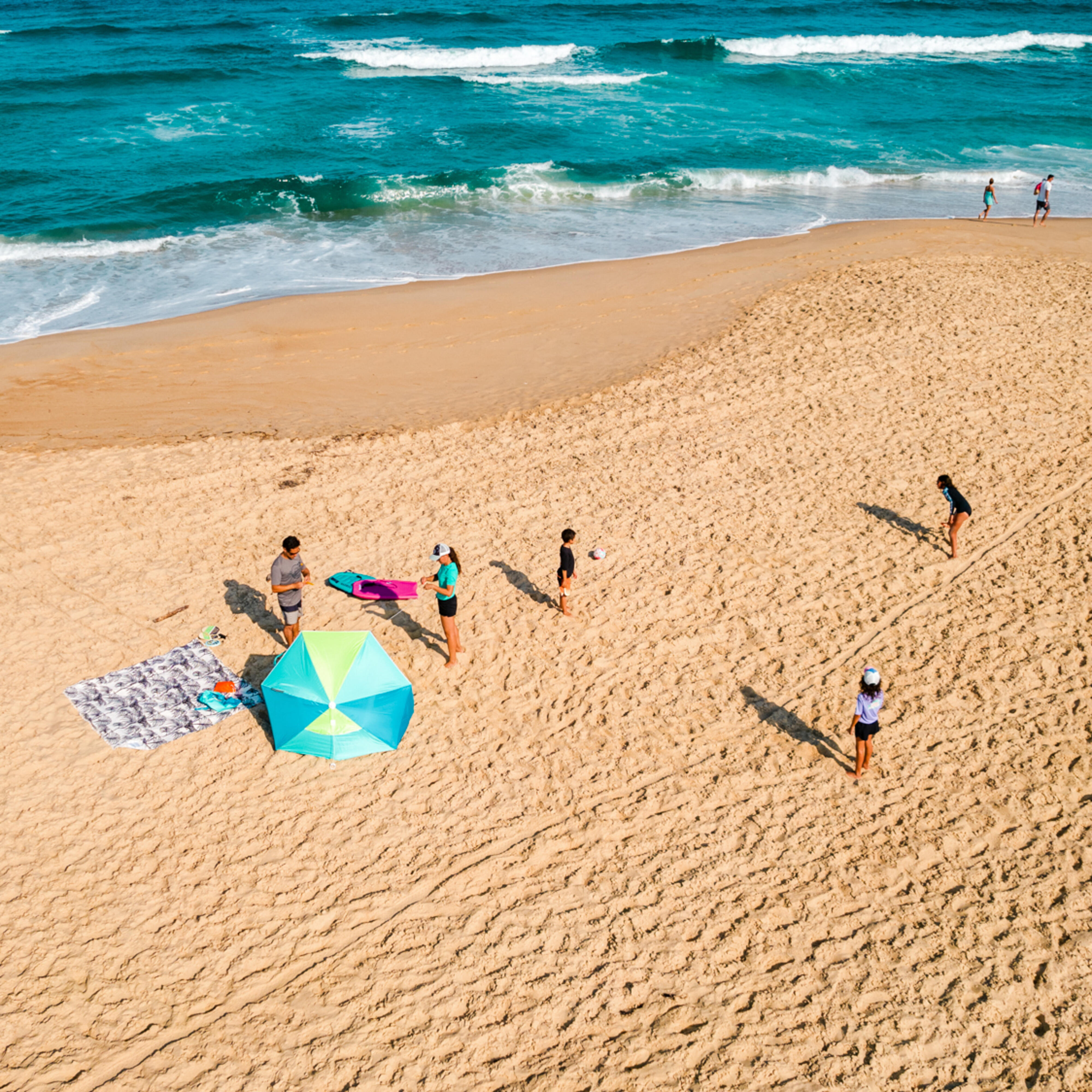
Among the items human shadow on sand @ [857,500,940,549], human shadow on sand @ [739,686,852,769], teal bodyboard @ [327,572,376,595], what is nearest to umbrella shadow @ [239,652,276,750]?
teal bodyboard @ [327,572,376,595]

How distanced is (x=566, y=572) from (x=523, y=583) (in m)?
1.11

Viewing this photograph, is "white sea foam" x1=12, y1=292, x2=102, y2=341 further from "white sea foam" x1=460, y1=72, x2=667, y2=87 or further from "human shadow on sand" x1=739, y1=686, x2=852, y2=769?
"white sea foam" x1=460, y1=72, x2=667, y2=87

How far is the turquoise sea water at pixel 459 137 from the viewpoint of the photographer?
21875 millimetres

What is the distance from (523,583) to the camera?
10.4 metres

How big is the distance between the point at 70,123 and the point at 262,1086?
33.6m

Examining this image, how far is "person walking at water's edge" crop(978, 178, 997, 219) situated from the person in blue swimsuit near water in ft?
48.3

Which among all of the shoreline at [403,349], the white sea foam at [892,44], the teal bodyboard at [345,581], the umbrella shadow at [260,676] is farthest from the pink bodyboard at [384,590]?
the white sea foam at [892,44]

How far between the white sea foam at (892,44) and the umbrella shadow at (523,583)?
133 ft

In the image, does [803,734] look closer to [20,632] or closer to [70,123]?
[20,632]

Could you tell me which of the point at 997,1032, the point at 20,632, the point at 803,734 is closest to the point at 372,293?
the point at 20,632

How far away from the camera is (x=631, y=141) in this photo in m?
29.8

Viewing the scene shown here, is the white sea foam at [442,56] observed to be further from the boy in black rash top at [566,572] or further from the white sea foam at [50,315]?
the boy in black rash top at [566,572]

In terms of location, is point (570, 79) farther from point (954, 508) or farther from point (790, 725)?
point (790, 725)

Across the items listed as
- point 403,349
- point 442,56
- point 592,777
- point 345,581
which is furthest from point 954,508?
point 442,56
